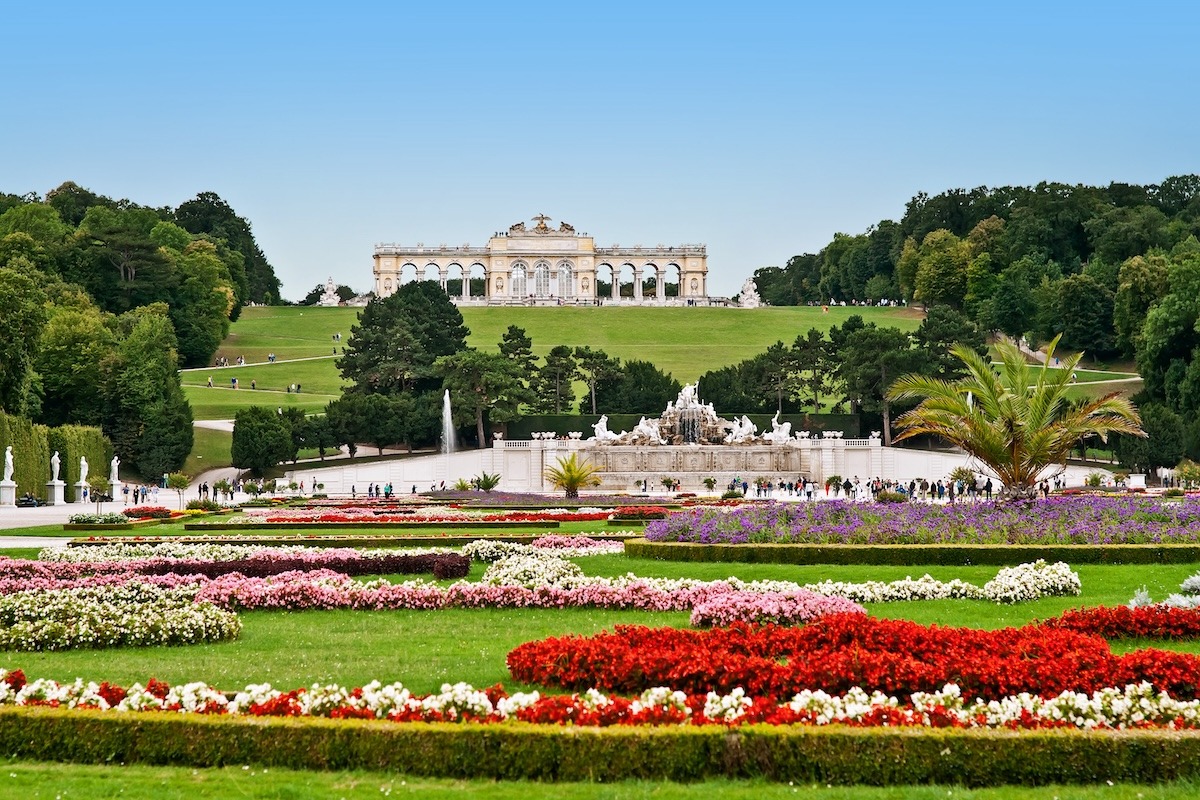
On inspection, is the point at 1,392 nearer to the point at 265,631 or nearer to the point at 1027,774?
the point at 265,631

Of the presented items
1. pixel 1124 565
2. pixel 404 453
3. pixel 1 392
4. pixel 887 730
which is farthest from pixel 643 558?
pixel 404 453

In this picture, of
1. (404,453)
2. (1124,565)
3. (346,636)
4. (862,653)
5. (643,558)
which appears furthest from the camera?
(404,453)

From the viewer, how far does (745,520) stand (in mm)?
19031

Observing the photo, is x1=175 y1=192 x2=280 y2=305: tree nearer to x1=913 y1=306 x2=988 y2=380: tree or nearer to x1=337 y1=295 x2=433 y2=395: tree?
x1=337 y1=295 x2=433 y2=395: tree

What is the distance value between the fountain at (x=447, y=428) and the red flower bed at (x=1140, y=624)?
47.5m

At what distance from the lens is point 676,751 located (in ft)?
22.4

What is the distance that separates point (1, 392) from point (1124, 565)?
3682 cm

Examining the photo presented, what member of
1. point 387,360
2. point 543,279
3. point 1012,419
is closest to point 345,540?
point 1012,419

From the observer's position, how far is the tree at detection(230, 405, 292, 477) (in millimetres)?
51594

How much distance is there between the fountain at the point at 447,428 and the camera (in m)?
57.5

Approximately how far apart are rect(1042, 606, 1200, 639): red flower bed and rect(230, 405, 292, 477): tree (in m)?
43.6

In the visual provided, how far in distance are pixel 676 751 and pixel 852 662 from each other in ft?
6.58

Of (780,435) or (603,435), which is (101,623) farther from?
(780,435)

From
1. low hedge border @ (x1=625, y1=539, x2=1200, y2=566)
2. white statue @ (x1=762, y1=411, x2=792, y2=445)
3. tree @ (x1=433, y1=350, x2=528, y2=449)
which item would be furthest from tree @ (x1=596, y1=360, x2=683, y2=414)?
low hedge border @ (x1=625, y1=539, x2=1200, y2=566)
